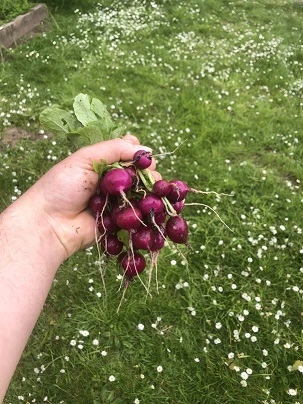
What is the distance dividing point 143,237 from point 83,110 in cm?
117

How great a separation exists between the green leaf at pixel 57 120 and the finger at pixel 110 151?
37cm

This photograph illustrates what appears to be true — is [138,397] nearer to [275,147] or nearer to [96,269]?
[96,269]

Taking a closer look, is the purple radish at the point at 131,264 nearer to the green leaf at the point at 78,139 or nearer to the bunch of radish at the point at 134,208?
the bunch of radish at the point at 134,208

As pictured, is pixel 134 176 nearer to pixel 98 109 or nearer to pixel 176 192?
pixel 176 192

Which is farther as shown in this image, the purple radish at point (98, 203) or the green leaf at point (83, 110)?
the green leaf at point (83, 110)

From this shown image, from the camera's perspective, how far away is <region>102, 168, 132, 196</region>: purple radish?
2.57 meters

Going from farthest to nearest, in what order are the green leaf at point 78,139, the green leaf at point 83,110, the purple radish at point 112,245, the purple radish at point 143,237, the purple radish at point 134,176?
the green leaf at point 83,110
the green leaf at point 78,139
the purple radish at point 112,245
the purple radish at point 134,176
the purple radish at point 143,237

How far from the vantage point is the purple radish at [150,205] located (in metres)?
2.56

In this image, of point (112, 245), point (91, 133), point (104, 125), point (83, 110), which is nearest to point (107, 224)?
point (112, 245)

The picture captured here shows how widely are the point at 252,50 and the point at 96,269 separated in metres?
5.87

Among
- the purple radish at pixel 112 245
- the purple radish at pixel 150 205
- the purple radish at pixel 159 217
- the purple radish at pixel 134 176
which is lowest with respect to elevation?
the purple radish at pixel 112 245

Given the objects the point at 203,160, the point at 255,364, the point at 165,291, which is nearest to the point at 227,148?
the point at 203,160

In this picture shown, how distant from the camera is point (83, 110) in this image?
129 inches

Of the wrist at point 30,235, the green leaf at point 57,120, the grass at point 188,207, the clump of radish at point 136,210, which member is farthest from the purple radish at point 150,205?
the grass at point 188,207
